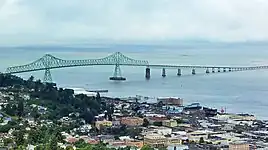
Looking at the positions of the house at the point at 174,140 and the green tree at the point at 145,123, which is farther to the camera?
the green tree at the point at 145,123

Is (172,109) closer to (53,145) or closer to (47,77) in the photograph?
(53,145)

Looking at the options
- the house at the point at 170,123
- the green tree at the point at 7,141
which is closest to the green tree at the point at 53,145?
the green tree at the point at 7,141

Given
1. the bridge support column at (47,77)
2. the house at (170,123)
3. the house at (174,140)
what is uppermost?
the bridge support column at (47,77)

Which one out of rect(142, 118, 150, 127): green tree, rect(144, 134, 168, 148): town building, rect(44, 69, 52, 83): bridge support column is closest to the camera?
rect(144, 134, 168, 148): town building

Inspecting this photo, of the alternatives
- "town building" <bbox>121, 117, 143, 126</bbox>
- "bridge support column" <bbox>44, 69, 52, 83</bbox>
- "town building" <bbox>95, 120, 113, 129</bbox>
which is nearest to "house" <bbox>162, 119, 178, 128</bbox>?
"town building" <bbox>121, 117, 143, 126</bbox>

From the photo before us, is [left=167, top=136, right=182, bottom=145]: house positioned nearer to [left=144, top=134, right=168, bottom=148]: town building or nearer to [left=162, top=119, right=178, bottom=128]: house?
[left=144, top=134, right=168, bottom=148]: town building

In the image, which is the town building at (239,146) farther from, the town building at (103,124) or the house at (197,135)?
the town building at (103,124)

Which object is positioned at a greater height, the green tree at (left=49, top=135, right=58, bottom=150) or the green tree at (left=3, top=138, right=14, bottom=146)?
the green tree at (left=49, top=135, right=58, bottom=150)

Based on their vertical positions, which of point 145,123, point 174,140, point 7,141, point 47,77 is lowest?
point 174,140

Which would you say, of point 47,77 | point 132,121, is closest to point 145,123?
point 132,121
